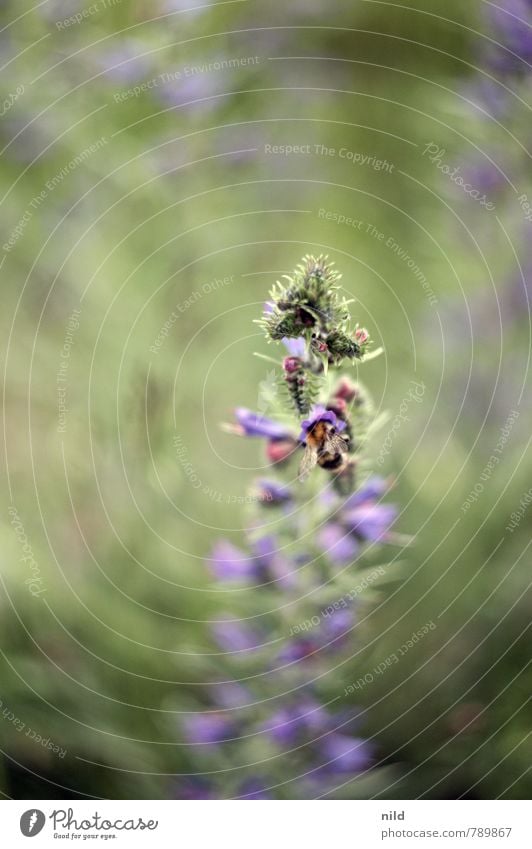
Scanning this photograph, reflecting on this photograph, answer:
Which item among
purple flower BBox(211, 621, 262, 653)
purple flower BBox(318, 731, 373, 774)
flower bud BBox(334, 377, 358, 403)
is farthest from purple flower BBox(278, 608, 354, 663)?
flower bud BBox(334, 377, 358, 403)

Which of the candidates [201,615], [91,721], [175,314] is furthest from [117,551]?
[175,314]

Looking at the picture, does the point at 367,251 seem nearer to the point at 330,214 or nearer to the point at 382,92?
the point at 330,214

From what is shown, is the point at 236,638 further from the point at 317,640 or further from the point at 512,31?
the point at 512,31

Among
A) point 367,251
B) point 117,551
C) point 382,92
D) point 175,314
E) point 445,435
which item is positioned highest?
point 382,92

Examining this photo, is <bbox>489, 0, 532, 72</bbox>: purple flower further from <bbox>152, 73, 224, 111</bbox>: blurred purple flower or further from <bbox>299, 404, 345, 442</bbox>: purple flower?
<bbox>299, 404, 345, 442</bbox>: purple flower
